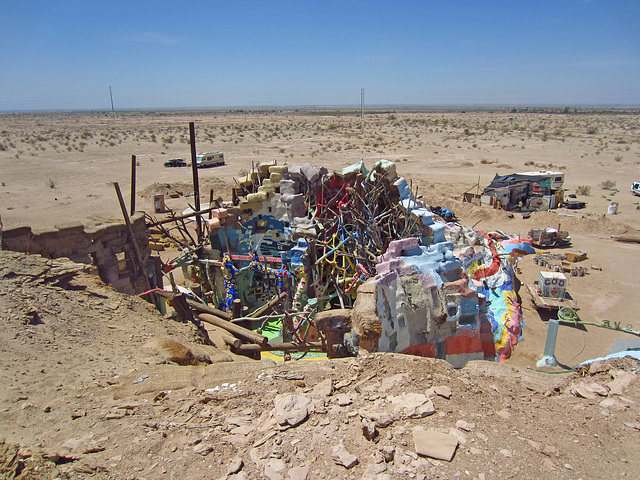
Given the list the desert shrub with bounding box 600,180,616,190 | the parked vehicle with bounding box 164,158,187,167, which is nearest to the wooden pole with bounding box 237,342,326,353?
the desert shrub with bounding box 600,180,616,190

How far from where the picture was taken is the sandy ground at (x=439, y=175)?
44.7 feet

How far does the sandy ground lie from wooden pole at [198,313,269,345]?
3.90 meters

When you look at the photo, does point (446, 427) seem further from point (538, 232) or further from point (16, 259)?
point (538, 232)

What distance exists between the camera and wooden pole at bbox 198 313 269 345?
7.40 metres

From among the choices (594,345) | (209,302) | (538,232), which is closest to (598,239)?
(538,232)

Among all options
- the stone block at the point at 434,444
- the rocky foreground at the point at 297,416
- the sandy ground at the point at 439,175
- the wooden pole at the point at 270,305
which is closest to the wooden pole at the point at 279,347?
the rocky foreground at the point at 297,416

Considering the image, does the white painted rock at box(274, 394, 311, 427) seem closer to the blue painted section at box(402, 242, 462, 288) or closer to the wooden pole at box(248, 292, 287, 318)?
the blue painted section at box(402, 242, 462, 288)

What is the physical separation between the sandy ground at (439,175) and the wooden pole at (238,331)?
12.8 ft

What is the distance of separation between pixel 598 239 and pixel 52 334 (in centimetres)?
2078

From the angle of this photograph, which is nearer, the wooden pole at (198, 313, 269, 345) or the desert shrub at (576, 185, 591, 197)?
the wooden pole at (198, 313, 269, 345)

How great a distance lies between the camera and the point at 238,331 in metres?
7.99

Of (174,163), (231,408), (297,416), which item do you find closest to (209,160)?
(174,163)

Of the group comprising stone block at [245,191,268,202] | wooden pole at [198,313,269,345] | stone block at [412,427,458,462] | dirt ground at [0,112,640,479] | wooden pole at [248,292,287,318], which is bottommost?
wooden pole at [248,292,287,318]

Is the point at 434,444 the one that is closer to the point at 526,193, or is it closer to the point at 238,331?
the point at 238,331
